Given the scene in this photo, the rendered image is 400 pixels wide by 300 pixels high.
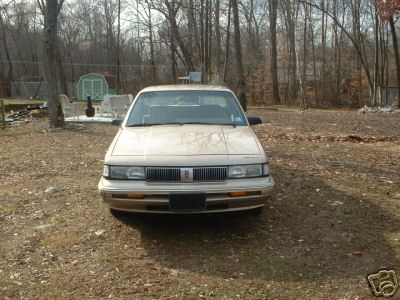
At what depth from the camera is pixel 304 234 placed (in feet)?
15.3

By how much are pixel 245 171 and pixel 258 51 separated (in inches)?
1450

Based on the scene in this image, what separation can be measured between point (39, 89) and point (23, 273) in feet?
129

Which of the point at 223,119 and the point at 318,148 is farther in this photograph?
the point at 318,148

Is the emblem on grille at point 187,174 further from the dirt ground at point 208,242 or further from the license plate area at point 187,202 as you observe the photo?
the dirt ground at point 208,242

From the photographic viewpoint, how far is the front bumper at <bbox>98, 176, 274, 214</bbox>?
421cm

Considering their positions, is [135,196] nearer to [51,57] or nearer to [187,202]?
[187,202]

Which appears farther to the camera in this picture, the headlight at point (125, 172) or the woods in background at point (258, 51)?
the woods in background at point (258, 51)

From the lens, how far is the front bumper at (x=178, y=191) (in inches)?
166

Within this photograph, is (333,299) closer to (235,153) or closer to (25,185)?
(235,153)

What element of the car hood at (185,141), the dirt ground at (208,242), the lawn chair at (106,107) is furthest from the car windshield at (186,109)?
the lawn chair at (106,107)

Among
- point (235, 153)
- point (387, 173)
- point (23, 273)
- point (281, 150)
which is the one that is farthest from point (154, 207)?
point (281, 150)

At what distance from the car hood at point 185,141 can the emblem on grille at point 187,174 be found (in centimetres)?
18

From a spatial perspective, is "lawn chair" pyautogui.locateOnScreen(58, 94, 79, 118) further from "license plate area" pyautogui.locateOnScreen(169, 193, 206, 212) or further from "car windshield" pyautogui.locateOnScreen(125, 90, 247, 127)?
"license plate area" pyautogui.locateOnScreen(169, 193, 206, 212)

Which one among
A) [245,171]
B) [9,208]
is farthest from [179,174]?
[9,208]
